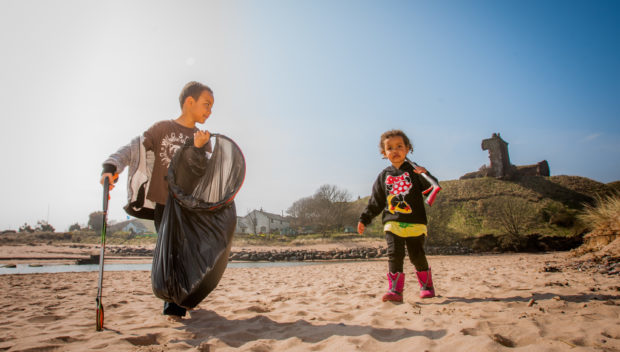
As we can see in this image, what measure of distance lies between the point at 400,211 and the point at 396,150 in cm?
88

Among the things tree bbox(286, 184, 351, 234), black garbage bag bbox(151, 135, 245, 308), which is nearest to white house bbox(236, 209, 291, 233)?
tree bbox(286, 184, 351, 234)

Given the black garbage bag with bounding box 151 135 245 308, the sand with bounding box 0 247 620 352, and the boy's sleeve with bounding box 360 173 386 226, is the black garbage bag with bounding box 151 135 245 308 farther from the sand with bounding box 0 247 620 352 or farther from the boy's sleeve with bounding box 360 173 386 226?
the boy's sleeve with bounding box 360 173 386 226

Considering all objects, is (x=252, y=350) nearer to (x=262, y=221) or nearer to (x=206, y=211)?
(x=206, y=211)

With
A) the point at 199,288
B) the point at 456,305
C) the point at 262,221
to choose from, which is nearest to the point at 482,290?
the point at 456,305

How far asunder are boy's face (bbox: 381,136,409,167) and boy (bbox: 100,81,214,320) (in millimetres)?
2394

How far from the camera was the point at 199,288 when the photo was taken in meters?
2.26

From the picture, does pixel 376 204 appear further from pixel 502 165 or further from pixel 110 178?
pixel 502 165

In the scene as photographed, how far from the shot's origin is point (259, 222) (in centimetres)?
6494

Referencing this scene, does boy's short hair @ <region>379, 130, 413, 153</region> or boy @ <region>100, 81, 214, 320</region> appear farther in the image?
boy's short hair @ <region>379, 130, 413, 153</region>

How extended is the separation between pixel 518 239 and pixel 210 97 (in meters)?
23.1

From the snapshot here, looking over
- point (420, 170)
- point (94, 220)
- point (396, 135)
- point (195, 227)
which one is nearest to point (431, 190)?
point (420, 170)

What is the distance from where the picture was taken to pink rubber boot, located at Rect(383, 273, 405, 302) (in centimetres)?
328

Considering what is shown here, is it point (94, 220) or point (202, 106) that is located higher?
point (202, 106)

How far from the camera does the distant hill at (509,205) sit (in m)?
23.9
